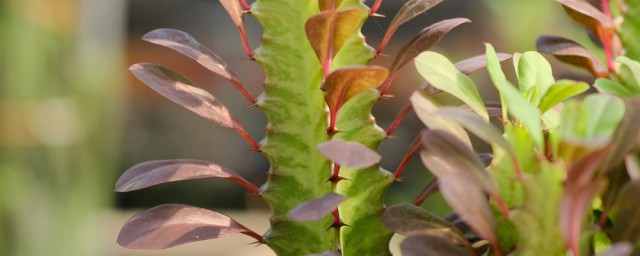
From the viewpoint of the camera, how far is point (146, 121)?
13.8 ft

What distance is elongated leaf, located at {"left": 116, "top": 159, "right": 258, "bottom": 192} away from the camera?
0.41 metres

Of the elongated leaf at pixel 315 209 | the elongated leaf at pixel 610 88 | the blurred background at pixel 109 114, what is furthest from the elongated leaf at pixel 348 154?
the blurred background at pixel 109 114

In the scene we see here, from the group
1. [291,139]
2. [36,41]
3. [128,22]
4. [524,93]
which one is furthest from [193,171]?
[128,22]

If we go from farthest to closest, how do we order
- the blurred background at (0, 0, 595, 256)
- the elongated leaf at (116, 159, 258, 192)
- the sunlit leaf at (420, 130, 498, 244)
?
1. the blurred background at (0, 0, 595, 256)
2. the elongated leaf at (116, 159, 258, 192)
3. the sunlit leaf at (420, 130, 498, 244)

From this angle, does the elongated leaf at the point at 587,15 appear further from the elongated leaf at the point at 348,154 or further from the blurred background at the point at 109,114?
the blurred background at the point at 109,114

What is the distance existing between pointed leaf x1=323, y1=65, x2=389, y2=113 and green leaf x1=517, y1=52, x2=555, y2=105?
0.06 meters

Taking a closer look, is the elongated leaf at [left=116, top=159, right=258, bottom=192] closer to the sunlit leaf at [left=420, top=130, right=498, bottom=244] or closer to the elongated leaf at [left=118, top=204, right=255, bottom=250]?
the elongated leaf at [left=118, top=204, right=255, bottom=250]

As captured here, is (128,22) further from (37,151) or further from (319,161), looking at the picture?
(319,161)

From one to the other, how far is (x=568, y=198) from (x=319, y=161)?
16cm

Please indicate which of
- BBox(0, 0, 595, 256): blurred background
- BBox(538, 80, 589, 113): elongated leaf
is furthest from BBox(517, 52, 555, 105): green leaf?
BBox(0, 0, 595, 256): blurred background

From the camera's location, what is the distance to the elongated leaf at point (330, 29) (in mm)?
374

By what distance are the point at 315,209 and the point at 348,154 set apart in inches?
1.0

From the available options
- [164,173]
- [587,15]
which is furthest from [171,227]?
[587,15]

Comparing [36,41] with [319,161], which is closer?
[319,161]
